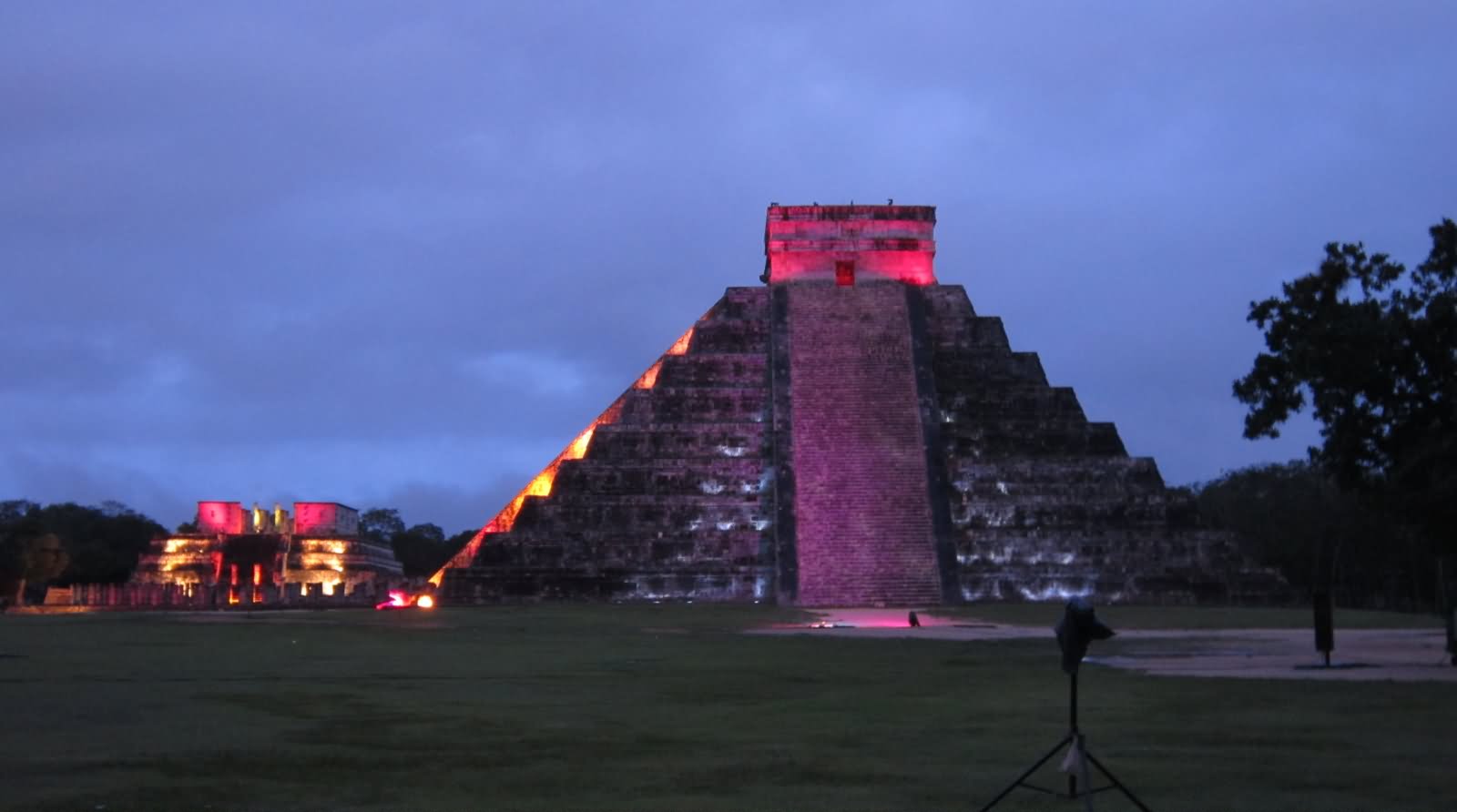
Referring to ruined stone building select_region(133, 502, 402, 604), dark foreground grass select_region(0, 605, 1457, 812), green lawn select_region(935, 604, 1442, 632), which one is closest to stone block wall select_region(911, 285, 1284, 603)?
green lawn select_region(935, 604, 1442, 632)

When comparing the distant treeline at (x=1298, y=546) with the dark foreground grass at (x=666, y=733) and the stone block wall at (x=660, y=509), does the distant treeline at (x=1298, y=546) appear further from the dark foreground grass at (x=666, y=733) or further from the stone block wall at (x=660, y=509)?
the dark foreground grass at (x=666, y=733)

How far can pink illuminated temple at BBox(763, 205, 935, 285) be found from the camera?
1441 inches

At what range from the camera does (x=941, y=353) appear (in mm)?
33812

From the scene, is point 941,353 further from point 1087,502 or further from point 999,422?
point 1087,502

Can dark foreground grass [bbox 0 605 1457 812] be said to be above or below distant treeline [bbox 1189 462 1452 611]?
below

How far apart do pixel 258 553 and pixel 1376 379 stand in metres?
32.9

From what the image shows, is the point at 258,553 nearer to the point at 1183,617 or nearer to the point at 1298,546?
the point at 1183,617

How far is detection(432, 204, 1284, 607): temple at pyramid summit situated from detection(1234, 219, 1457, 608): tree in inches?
519

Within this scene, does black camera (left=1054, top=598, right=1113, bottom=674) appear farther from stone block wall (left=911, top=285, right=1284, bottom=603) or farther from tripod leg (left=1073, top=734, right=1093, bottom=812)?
stone block wall (left=911, top=285, right=1284, bottom=603)

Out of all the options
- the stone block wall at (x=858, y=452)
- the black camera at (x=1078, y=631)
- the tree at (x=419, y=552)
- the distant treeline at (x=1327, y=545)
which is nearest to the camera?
the black camera at (x=1078, y=631)

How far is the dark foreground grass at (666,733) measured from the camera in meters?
5.77

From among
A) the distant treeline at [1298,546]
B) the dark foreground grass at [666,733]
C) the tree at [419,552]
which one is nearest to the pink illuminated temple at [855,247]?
the distant treeline at [1298,546]

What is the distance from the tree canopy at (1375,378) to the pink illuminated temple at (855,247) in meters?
21.9

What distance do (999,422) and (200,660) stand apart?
21.9 metres
